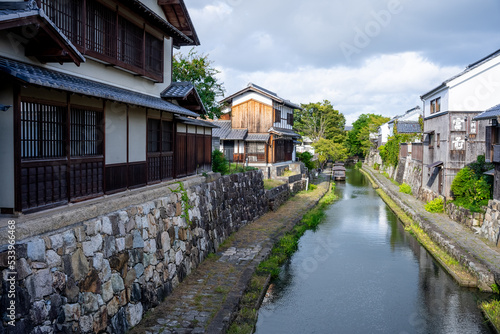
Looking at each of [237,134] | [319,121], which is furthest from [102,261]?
[319,121]

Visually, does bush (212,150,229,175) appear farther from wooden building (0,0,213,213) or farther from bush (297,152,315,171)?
bush (297,152,315,171)

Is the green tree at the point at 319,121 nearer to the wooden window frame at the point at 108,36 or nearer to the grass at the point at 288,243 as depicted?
the grass at the point at 288,243

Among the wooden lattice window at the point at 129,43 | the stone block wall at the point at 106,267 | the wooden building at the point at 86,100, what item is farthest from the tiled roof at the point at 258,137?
the wooden lattice window at the point at 129,43

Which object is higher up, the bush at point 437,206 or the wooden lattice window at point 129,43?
the wooden lattice window at point 129,43

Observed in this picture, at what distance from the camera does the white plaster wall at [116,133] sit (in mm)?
11312

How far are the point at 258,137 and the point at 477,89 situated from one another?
1886cm

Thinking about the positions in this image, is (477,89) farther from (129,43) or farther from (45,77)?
(45,77)

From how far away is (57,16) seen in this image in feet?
31.7

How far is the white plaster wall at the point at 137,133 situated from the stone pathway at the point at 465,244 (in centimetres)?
1230

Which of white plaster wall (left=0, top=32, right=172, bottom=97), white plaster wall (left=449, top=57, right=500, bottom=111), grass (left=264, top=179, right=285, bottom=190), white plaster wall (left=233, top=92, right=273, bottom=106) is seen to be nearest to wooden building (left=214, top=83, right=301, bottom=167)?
white plaster wall (left=233, top=92, right=273, bottom=106)

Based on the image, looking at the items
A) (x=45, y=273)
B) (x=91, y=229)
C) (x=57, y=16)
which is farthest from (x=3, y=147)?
(x=57, y=16)

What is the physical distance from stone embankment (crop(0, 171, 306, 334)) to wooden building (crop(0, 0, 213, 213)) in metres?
0.98

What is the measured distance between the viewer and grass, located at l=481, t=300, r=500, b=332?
1073 cm

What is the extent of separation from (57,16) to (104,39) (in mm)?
1939
